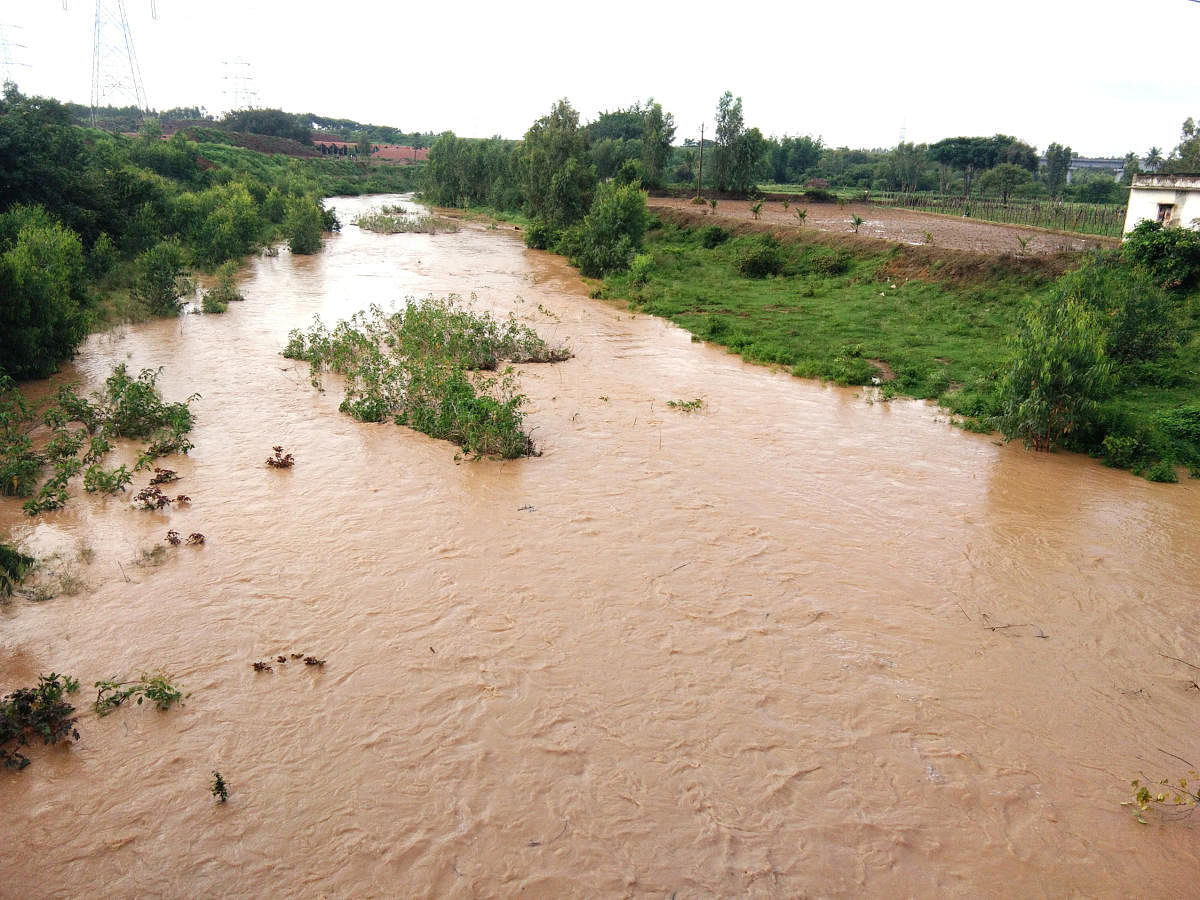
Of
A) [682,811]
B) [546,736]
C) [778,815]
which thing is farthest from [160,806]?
[778,815]

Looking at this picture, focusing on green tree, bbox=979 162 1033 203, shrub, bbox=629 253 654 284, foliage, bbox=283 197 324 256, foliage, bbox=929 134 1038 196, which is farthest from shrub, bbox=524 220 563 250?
foliage, bbox=929 134 1038 196

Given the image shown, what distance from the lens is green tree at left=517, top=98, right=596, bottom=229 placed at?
1313 inches

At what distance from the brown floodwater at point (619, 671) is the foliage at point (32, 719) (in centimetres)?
14

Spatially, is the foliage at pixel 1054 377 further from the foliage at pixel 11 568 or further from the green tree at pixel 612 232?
the green tree at pixel 612 232

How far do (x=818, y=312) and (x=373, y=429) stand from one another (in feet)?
42.1

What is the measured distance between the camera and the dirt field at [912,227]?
76.4 ft

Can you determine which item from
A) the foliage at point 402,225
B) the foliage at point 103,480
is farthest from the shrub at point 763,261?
the foliage at point 402,225

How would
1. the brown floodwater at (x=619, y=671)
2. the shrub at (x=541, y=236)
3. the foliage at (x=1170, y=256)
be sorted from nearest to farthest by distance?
the brown floodwater at (x=619, y=671) → the foliage at (x=1170, y=256) → the shrub at (x=541, y=236)

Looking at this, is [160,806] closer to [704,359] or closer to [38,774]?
[38,774]

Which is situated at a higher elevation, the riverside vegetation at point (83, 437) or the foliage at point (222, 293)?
the foliage at point (222, 293)

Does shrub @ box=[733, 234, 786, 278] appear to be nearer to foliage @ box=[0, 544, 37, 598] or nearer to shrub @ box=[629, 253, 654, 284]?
shrub @ box=[629, 253, 654, 284]

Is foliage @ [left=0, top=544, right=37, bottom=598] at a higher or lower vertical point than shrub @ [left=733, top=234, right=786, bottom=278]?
lower

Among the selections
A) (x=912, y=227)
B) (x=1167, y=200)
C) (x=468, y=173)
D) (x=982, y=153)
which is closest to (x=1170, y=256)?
(x=1167, y=200)

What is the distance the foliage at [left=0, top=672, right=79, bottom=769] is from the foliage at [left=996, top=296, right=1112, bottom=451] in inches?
478
